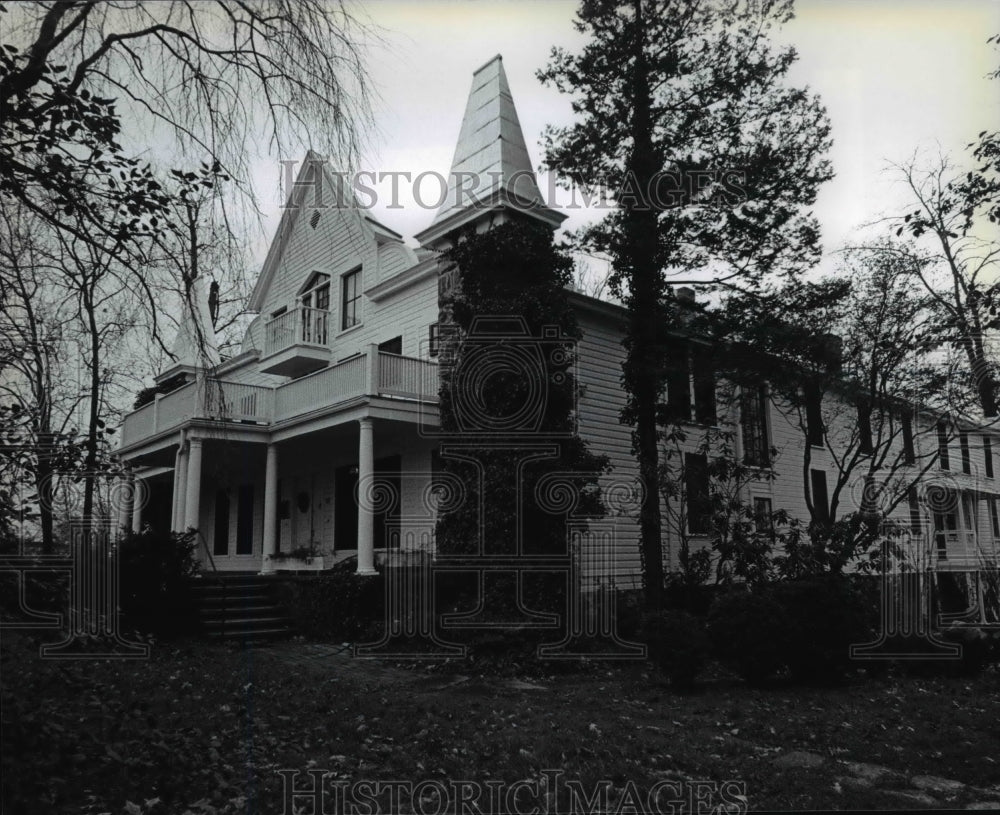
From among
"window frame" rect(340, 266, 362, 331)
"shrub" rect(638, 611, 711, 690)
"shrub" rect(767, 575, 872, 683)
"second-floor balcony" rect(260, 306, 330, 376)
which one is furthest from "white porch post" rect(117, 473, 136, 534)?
"shrub" rect(767, 575, 872, 683)

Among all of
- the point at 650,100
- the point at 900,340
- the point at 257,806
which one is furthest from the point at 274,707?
the point at 900,340

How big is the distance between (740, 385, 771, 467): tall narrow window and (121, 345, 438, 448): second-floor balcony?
26.0 feet

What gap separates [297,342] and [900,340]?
13.5 metres

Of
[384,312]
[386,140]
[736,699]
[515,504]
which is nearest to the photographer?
[386,140]

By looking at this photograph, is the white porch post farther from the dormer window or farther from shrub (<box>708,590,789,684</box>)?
shrub (<box>708,590,789,684</box>)

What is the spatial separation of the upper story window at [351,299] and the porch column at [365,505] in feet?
18.7

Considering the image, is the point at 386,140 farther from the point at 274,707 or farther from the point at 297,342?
the point at 297,342

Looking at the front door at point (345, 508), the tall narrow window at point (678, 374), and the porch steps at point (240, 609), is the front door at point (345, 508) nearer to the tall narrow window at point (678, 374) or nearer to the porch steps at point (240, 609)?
the porch steps at point (240, 609)

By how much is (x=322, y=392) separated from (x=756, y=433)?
10.9 meters

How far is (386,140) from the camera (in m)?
5.63

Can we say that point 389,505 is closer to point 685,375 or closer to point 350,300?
point 350,300

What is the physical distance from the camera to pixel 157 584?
1333 cm

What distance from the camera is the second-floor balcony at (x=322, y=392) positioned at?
50.1 ft

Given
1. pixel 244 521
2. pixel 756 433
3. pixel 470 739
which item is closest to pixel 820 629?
pixel 470 739
